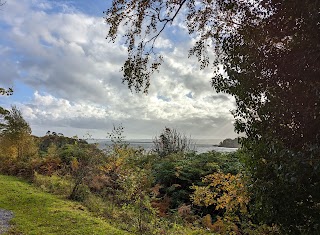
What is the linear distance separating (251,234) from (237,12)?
Answer: 3.55 meters

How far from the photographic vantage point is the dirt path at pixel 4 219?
25.4 ft

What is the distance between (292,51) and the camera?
10.8 feet

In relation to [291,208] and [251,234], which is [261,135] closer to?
[291,208]

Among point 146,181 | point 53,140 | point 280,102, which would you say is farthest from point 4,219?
point 53,140

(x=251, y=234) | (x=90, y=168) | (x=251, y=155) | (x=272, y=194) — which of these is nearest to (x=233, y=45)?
(x=251, y=155)

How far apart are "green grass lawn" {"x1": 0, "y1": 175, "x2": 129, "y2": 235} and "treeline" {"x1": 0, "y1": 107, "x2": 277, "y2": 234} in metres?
0.66

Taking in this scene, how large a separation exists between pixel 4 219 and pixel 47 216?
113cm

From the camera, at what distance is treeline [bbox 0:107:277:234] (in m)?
6.15

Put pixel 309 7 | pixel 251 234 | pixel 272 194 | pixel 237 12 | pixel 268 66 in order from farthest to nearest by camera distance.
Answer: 1. pixel 251 234
2. pixel 237 12
3. pixel 268 66
4. pixel 272 194
5. pixel 309 7

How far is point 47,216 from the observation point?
8.95m

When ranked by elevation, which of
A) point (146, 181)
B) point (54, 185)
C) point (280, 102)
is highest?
point (280, 102)

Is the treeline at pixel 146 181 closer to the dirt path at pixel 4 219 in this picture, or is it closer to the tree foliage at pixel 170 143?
the tree foliage at pixel 170 143

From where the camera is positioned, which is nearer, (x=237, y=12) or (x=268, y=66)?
(x=268, y=66)

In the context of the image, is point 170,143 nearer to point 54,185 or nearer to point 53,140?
point 54,185
